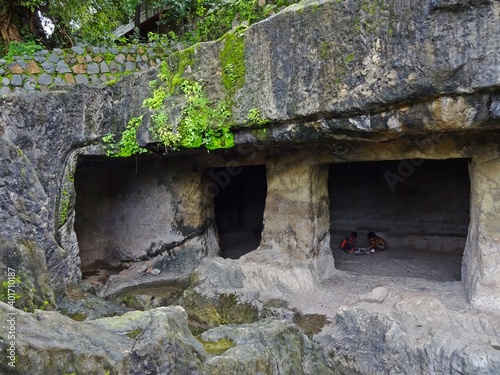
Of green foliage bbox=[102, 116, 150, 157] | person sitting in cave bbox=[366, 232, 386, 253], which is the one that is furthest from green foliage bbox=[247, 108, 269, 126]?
person sitting in cave bbox=[366, 232, 386, 253]

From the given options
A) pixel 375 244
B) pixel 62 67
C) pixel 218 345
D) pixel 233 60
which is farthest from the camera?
pixel 375 244

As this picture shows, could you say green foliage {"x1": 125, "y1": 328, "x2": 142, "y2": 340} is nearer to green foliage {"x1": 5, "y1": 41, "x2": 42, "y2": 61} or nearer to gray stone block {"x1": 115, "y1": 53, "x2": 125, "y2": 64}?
green foliage {"x1": 5, "y1": 41, "x2": 42, "y2": 61}

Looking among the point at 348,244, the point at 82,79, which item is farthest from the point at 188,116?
the point at 348,244

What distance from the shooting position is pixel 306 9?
416 centimetres

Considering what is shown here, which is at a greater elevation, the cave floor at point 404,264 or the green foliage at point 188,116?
the green foliage at point 188,116

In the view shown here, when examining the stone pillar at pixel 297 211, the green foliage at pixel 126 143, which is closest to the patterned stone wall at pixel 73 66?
the green foliage at pixel 126 143

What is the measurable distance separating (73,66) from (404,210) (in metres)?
7.19

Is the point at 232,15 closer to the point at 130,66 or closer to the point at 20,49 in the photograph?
the point at 130,66

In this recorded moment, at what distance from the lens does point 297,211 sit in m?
6.00

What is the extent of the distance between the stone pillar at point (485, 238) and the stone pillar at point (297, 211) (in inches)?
80.5

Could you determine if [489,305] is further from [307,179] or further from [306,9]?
[306,9]

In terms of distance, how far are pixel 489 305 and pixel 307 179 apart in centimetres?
267

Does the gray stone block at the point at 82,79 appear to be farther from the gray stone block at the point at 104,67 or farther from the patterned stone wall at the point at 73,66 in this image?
the gray stone block at the point at 104,67

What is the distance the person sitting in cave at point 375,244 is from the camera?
27.3 ft
